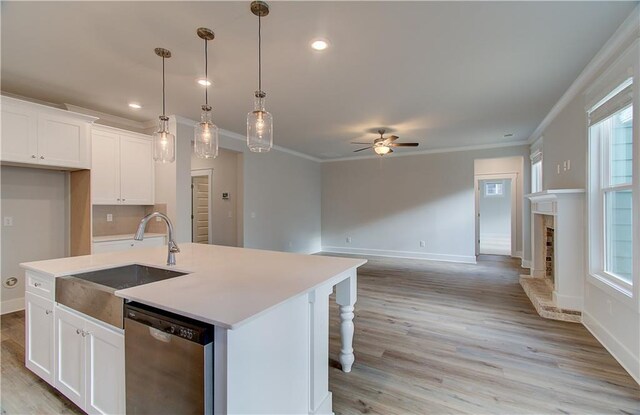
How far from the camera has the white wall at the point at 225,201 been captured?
5.94m

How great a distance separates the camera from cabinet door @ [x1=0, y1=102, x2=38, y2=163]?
291cm

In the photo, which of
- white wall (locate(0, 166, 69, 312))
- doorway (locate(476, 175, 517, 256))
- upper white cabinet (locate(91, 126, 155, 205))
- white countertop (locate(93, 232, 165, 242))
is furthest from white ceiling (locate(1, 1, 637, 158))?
doorway (locate(476, 175, 517, 256))

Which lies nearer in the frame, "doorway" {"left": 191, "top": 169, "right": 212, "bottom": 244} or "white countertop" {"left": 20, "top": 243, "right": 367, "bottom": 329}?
"white countertop" {"left": 20, "top": 243, "right": 367, "bottom": 329}

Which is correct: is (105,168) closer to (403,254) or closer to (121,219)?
(121,219)

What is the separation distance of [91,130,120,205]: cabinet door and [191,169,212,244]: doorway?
2.57m

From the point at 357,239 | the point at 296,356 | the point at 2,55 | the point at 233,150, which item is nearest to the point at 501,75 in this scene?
the point at 296,356

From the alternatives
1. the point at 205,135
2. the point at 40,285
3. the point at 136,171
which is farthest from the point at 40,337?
the point at 136,171

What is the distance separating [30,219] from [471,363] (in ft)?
16.8

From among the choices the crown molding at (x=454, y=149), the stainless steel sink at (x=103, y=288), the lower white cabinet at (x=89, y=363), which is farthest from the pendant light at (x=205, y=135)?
the crown molding at (x=454, y=149)

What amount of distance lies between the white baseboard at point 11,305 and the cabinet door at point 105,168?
4.66 ft

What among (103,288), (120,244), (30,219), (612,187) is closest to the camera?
(103,288)

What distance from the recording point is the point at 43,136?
3.19 m

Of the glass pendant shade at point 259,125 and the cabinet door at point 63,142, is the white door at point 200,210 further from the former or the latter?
the glass pendant shade at point 259,125

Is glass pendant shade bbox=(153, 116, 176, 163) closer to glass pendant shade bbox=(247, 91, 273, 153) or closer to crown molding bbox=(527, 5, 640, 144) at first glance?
glass pendant shade bbox=(247, 91, 273, 153)
